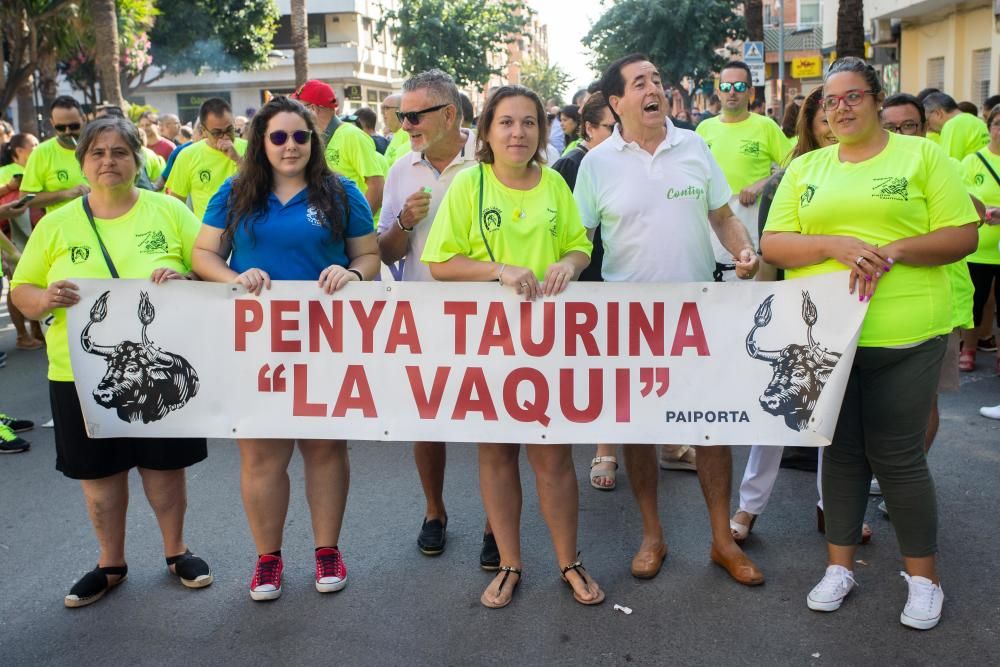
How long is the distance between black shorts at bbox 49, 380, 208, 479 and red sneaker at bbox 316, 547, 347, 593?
2.29ft

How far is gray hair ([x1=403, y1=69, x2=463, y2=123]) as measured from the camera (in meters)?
4.64

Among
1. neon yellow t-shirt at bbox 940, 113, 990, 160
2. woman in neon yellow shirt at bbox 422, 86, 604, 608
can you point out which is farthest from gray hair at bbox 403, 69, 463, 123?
neon yellow t-shirt at bbox 940, 113, 990, 160

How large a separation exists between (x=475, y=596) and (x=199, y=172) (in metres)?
4.91

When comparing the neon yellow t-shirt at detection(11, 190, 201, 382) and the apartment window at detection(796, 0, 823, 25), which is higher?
the apartment window at detection(796, 0, 823, 25)

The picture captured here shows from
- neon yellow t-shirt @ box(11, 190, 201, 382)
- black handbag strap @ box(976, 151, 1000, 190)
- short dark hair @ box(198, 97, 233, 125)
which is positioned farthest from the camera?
short dark hair @ box(198, 97, 233, 125)

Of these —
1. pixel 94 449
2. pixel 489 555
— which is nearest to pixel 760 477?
pixel 489 555

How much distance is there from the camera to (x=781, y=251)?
3953 mm

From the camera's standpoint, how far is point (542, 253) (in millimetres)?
4059

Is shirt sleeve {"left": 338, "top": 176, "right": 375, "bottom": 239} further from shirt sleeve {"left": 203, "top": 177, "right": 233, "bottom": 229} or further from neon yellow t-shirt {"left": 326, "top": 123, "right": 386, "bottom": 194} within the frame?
neon yellow t-shirt {"left": 326, "top": 123, "right": 386, "bottom": 194}

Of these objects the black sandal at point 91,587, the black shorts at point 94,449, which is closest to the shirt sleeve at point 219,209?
the black shorts at point 94,449

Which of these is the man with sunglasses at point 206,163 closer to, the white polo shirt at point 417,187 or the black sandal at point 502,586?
the white polo shirt at point 417,187

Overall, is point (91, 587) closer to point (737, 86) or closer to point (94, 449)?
point (94, 449)

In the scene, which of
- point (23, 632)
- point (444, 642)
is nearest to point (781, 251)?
point (444, 642)

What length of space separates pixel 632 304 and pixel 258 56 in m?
43.4
